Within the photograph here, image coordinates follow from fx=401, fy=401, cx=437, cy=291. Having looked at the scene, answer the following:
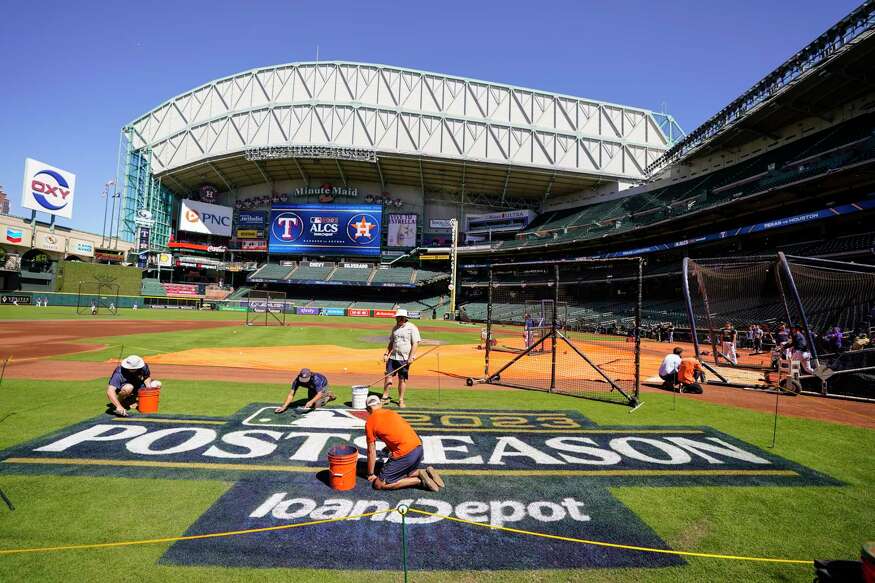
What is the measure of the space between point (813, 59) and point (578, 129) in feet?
118

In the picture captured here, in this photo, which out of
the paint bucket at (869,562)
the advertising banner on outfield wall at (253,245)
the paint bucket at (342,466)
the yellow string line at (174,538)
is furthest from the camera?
the advertising banner on outfield wall at (253,245)

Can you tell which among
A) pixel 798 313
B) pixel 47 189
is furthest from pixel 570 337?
pixel 47 189

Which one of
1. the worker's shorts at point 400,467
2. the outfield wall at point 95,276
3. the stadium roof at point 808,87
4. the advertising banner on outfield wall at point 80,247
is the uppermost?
the stadium roof at point 808,87

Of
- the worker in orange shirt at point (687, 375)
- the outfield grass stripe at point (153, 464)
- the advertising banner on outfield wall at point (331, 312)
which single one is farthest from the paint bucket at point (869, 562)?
the advertising banner on outfield wall at point (331, 312)

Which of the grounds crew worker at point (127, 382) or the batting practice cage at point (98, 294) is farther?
the batting practice cage at point (98, 294)

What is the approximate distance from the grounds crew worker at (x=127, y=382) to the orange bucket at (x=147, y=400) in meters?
0.12

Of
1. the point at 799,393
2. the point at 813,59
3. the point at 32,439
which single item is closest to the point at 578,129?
the point at 813,59

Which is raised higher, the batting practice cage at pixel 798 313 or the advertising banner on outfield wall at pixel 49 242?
the advertising banner on outfield wall at pixel 49 242

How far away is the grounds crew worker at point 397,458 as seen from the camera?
5027 mm

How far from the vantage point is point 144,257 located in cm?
6881

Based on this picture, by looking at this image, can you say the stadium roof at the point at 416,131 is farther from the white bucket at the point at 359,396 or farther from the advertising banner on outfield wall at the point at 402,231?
the white bucket at the point at 359,396

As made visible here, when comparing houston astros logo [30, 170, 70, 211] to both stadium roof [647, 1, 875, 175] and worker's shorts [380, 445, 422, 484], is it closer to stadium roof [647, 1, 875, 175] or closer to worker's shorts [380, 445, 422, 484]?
worker's shorts [380, 445, 422, 484]

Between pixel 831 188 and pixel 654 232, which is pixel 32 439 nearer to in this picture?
pixel 831 188

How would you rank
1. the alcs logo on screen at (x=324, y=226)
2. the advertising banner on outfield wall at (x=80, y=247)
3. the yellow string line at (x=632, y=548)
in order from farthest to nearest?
the alcs logo on screen at (x=324, y=226), the advertising banner on outfield wall at (x=80, y=247), the yellow string line at (x=632, y=548)
